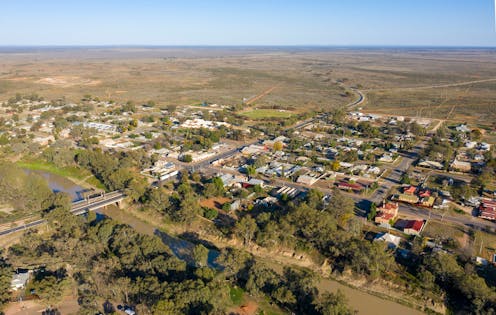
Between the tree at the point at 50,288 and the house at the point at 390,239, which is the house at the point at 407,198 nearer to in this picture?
the house at the point at 390,239

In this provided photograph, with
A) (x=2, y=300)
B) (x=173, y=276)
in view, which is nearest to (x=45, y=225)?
(x=2, y=300)

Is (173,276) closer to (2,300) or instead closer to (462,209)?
(2,300)

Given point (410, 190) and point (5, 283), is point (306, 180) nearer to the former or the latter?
point (410, 190)

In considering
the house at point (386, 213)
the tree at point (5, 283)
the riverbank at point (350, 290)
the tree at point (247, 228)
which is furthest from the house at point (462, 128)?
the tree at point (5, 283)

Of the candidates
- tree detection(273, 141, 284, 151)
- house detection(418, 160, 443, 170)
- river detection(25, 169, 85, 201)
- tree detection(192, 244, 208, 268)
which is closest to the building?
house detection(418, 160, 443, 170)

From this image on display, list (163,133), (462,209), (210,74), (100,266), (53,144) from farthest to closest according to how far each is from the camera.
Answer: (210,74) → (163,133) → (53,144) → (462,209) → (100,266)

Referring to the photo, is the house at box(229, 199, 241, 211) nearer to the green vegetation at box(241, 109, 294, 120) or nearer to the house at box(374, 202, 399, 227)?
the house at box(374, 202, 399, 227)

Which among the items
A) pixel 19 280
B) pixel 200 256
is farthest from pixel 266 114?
pixel 19 280
